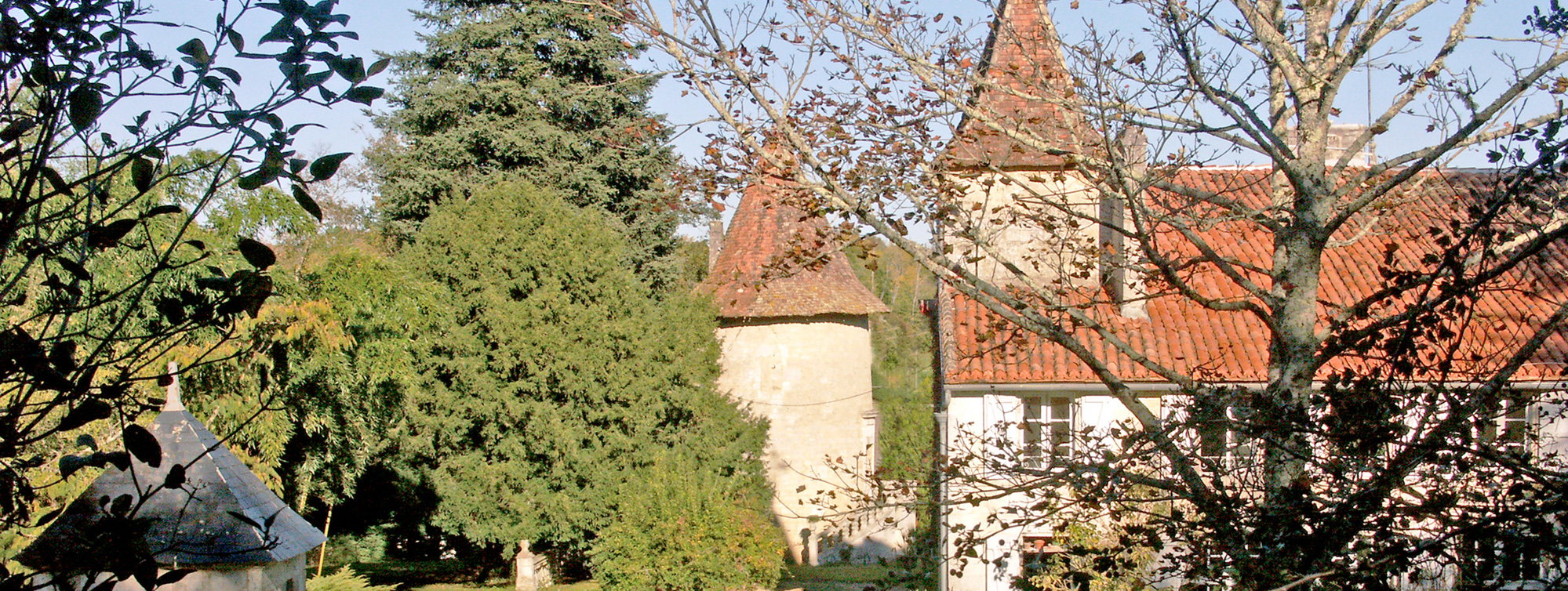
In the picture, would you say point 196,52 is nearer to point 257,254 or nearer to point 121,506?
point 257,254

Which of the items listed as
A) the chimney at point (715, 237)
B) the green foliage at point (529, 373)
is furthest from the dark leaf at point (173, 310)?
the chimney at point (715, 237)

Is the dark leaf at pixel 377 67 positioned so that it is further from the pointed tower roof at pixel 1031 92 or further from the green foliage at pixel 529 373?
the green foliage at pixel 529 373

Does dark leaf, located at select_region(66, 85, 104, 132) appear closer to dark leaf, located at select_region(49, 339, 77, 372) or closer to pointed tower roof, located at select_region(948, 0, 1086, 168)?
dark leaf, located at select_region(49, 339, 77, 372)

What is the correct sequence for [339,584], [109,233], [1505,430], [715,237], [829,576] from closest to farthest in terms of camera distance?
[109,233]
[1505,430]
[339,584]
[829,576]
[715,237]

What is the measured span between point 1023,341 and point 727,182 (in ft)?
5.96

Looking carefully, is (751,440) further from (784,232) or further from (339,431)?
(339,431)

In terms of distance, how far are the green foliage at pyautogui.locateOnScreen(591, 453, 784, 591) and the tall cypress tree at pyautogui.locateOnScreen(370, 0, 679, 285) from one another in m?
6.31

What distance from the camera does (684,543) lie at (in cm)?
1614

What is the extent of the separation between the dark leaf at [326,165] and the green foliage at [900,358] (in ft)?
91.9

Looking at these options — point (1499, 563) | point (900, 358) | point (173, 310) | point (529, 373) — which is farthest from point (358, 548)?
point (900, 358)

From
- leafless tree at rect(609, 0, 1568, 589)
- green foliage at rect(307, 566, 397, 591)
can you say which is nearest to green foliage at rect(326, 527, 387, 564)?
green foliage at rect(307, 566, 397, 591)

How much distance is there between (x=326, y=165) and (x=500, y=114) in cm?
1967

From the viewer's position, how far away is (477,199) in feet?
66.3

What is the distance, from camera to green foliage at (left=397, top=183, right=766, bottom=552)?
64.6ft
